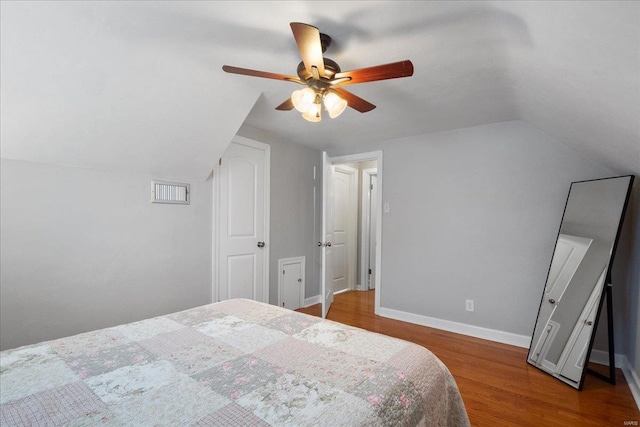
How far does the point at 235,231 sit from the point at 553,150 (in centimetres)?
315

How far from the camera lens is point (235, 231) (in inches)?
129

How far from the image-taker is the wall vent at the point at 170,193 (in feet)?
8.66

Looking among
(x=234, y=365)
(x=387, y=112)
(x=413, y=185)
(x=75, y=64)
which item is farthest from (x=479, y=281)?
(x=75, y=64)

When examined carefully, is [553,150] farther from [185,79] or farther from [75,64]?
[75,64]

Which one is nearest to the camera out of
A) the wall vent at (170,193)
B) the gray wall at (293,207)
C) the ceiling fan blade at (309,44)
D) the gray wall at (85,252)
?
the ceiling fan blade at (309,44)

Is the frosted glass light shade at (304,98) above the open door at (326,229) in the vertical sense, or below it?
above

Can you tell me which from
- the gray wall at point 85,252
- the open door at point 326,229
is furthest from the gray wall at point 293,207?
the gray wall at point 85,252

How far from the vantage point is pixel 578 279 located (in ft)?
7.89

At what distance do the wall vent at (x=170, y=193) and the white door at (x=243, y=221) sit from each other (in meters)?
0.34

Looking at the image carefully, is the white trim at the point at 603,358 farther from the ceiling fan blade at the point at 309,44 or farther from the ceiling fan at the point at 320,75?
the ceiling fan blade at the point at 309,44

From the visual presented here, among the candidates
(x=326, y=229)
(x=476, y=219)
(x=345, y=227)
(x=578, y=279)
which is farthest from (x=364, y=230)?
(x=578, y=279)

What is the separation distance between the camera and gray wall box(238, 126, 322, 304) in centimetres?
369

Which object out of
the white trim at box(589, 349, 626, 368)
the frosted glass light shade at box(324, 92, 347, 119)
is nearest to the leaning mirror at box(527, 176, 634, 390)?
the white trim at box(589, 349, 626, 368)

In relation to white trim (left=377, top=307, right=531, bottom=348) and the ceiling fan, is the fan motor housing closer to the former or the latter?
the ceiling fan
